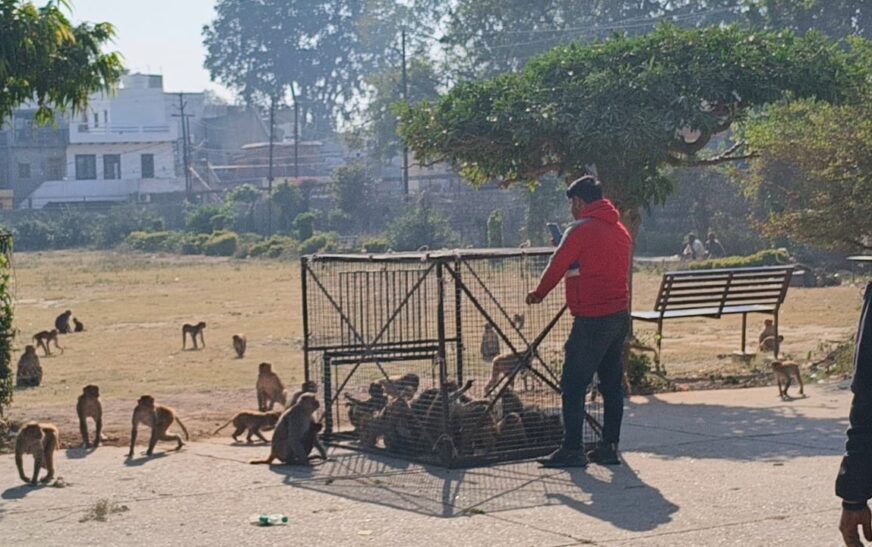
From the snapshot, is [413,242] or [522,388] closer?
[522,388]

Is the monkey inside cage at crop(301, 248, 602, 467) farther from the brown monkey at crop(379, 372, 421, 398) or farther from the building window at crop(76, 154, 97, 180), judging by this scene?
the building window at crop(76, 154, 97, 180)

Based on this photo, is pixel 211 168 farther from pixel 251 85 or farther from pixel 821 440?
pixel 821 440

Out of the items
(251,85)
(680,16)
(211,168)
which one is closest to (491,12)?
(680,16)

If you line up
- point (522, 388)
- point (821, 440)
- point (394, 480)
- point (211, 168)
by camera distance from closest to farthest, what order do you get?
1. point (394, 480)
2. point (821, 440)
3. point (522, 388)
4. point (211, 168)

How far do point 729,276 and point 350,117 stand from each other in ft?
363

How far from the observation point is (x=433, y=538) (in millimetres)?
8281

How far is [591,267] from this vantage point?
1041cm

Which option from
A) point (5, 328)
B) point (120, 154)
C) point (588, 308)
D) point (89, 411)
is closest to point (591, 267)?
point (588, 308)

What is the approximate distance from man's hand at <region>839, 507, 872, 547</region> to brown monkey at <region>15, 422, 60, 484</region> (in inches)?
267

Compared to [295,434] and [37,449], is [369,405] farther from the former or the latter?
[37,449]

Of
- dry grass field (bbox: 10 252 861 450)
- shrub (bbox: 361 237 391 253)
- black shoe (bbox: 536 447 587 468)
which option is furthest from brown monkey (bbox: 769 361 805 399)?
shrub (bbox: 361 237 391 253)

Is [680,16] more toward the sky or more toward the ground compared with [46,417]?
more toward the sky

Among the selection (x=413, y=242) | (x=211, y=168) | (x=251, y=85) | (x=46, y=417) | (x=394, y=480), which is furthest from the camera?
(x=251, y=85)

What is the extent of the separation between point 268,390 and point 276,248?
49576 mm
